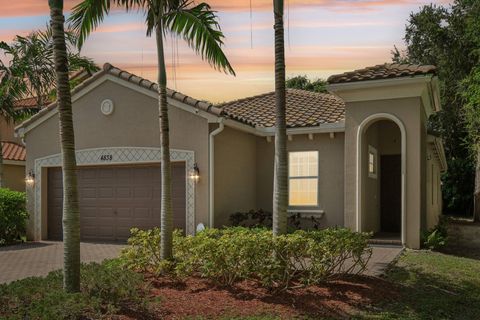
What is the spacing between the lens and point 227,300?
7.61 m

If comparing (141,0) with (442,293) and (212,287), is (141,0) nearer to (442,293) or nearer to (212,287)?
(212,287)

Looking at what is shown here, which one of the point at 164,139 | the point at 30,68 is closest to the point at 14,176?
the point at 30,68

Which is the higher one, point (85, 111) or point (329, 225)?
point (85, 111)

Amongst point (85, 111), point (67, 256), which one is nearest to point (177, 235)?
point (67, 256)

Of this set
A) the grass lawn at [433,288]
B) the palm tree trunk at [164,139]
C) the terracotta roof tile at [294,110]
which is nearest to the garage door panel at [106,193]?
the terracotta roof tile at [294,110]

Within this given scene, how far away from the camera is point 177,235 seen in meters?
10.2

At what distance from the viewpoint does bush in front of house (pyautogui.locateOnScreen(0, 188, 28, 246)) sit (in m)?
15.8

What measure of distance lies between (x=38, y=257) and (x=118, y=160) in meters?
3.69

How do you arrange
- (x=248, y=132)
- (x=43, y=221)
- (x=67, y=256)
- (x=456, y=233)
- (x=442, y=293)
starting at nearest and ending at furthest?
(x=67, y=256)
(x=442, y=293)
(x=248, y=132)
(x=43, y=221)
(x=456, y=233)

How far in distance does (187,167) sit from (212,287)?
6.23 metres

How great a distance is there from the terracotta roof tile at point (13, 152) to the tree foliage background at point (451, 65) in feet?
71.1

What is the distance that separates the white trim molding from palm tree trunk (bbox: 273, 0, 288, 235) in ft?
18.1

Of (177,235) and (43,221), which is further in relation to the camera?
(43,221)

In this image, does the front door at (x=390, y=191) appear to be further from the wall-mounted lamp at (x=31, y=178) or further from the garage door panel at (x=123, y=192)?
the wall-mounted lamp at (x=31, y=178)
